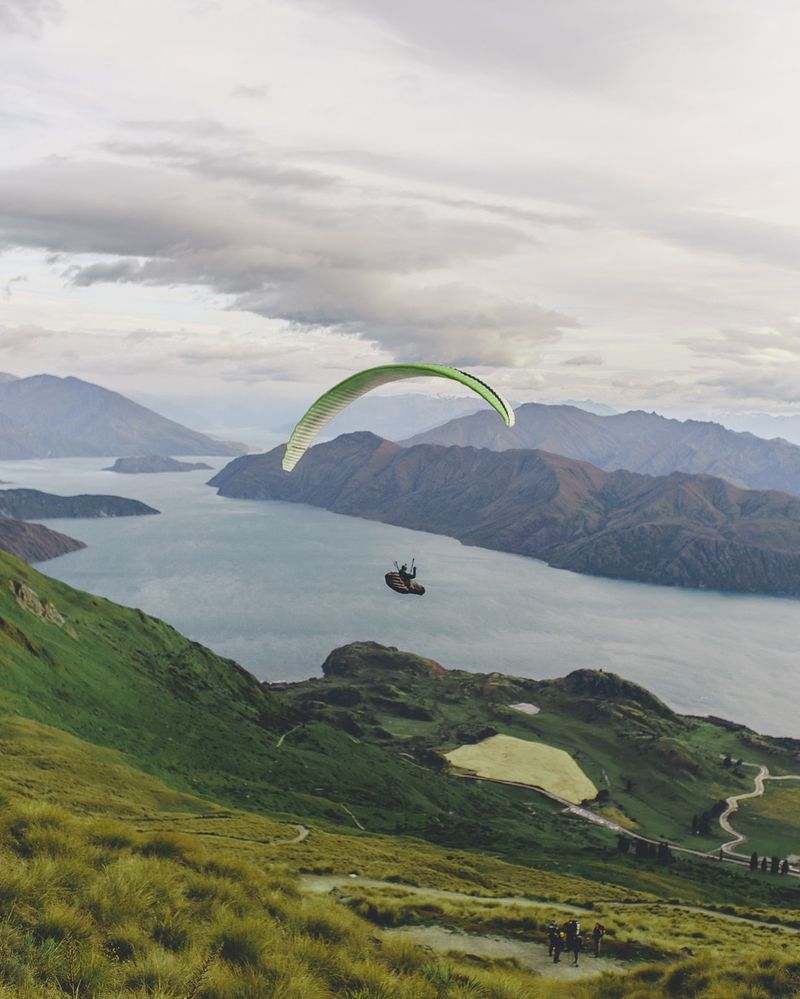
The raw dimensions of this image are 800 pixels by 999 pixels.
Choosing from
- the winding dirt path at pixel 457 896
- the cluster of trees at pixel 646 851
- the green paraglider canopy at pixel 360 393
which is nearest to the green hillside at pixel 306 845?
the winding dirt path at pixel 457 896

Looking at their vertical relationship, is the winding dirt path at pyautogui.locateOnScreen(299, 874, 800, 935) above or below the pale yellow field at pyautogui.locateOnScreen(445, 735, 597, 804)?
above

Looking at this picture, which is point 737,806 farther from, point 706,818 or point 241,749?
point 241,749

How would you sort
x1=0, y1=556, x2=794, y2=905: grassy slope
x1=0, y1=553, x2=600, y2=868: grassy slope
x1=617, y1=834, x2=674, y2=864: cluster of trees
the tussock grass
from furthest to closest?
1. x1=617, y1=834, x2=674, y2=864: cluster of trees
2. x1=0, y1=553, x2=600, y2=868: grassy slope
3. x1=0, y1=556, x2=794, y2=905: grassy slope
4. the tussock grass

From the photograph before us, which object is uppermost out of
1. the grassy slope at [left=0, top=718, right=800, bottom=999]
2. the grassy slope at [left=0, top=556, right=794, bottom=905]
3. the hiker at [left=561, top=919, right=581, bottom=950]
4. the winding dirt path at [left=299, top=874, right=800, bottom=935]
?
the grassy slope at [left=0, top=718, right=800, bottom=999]

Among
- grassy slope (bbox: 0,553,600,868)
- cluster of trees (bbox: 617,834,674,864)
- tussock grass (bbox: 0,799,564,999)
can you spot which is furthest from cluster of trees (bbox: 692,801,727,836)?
tussock grass (bbox: 0,799,564,999)

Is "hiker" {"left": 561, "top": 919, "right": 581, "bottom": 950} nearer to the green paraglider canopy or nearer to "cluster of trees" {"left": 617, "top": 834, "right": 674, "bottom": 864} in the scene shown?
the green paraglider canopy

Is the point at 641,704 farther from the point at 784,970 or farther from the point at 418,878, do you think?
the point at 784,970

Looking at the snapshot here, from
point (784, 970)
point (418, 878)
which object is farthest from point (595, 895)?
point (784, 970)
